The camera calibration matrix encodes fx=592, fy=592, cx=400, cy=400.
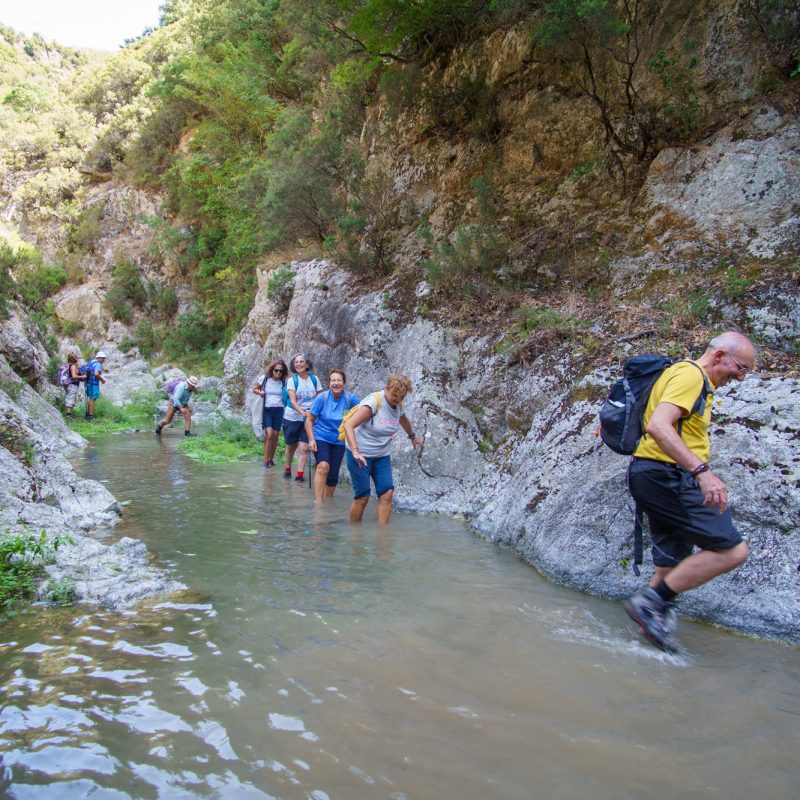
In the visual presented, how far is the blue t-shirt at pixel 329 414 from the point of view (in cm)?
782

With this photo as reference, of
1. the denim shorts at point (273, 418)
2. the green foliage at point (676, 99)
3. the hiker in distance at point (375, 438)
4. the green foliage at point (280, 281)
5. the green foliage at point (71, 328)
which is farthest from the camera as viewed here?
the green foliage at point (71, 328)

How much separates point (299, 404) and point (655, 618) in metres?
6.66

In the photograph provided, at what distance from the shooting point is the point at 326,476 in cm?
794

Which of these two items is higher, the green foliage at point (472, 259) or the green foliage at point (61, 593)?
the green foliage at point (472, 259)

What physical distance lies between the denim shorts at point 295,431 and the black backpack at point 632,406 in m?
6.37

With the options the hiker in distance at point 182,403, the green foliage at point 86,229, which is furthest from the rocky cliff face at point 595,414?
the green foliage at point 86,229

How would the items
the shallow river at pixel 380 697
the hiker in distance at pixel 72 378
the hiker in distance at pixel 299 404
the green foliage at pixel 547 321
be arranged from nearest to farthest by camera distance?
the shallow river at pixel 380 697 < the green foliage at pixel 547 321 < the hiker in distance at pixel 299 404 < the hiker in distance at pixel 72 378

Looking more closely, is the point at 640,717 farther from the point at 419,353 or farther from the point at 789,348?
the point at 419,353

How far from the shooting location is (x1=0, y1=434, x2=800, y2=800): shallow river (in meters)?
2.38

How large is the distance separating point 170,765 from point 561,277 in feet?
26.8

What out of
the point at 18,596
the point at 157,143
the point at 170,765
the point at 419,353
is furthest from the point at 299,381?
the point at 157,143

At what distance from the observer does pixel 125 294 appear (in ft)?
105

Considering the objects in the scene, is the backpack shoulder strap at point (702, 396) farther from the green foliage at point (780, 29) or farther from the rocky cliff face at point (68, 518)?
the green foliage at point (780, 29)

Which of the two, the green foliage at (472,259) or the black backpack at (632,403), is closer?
the black backpack at (632,403)
